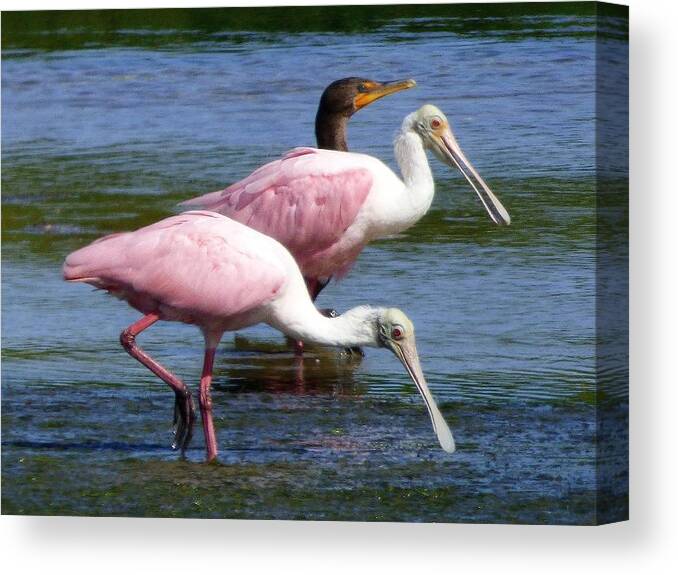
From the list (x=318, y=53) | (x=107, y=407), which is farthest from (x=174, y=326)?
(x=318, y=53)

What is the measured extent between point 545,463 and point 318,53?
2239 mm

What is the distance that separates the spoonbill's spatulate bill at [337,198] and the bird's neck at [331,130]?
4 cm

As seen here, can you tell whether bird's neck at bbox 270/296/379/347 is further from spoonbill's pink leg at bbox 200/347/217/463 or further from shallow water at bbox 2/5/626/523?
spoonbill's pink leg at bbox 200/347/217/463

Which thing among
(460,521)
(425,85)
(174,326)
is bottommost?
(460,521)

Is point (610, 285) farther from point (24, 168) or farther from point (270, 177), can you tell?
point (24, 168)

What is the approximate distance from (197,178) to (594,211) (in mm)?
1977

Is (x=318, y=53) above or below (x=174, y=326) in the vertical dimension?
above

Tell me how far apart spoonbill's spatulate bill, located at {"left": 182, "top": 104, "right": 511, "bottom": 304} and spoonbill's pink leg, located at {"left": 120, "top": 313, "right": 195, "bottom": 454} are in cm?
69

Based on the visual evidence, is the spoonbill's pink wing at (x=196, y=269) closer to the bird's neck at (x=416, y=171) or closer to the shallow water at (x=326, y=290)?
the shallow water at (x=326, y=290)

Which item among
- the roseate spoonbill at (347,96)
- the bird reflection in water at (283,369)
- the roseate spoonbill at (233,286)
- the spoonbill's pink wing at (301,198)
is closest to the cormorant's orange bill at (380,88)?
the roseate spoonbill at (347,96)

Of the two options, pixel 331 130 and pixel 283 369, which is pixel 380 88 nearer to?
pixel 331 130

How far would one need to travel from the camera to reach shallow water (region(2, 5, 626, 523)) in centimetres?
1155

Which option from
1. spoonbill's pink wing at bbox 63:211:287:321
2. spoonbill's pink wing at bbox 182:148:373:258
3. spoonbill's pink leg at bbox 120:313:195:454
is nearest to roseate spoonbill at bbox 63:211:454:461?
spoonbill's pink wing at bbox 63:211:287:321

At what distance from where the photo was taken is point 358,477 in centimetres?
1171
